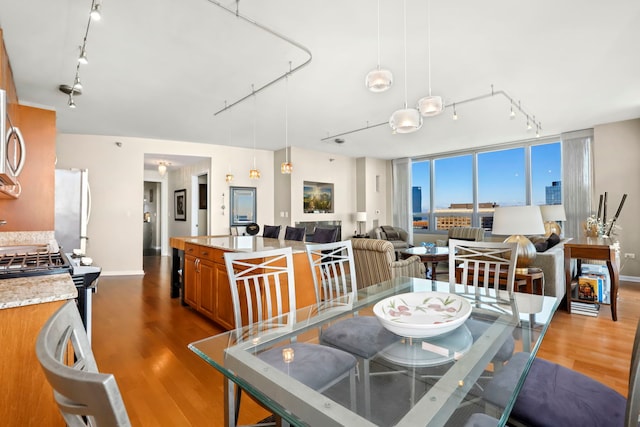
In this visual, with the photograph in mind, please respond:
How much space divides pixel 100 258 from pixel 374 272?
525cm

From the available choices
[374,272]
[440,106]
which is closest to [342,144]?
[374,272]

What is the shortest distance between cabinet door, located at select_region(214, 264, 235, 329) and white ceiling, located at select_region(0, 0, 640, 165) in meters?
2.15

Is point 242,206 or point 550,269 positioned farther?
point 242,206

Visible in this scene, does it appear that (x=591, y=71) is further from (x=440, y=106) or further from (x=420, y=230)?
(x=420, y=230)

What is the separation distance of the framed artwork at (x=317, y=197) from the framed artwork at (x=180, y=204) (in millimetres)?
3187

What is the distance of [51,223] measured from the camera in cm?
310

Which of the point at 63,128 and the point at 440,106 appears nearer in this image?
the point at 440,106

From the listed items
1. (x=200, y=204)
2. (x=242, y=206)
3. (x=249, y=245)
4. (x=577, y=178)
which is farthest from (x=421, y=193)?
(x=249, y=245)

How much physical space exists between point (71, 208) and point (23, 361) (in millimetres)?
3935

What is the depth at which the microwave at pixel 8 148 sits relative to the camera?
1690 mm

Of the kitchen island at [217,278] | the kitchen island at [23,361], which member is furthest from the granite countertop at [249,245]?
the kitchen island at [23,361]

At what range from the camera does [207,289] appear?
335cm

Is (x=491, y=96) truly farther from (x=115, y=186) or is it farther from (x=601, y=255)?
(x=115, y=186)

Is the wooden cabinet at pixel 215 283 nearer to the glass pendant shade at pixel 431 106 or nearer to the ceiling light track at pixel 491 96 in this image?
the glass pendant shade at pixel 431 106
